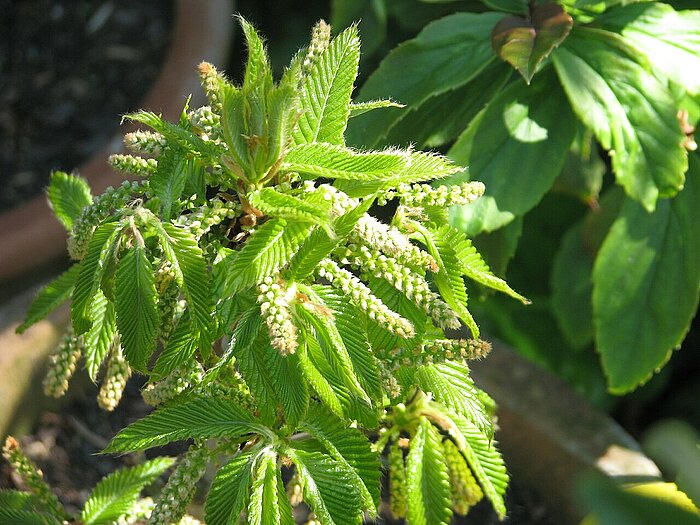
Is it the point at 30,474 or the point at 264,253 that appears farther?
the point at 30,474

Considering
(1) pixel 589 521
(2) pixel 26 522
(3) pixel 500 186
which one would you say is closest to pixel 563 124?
(3) pixel 500 186

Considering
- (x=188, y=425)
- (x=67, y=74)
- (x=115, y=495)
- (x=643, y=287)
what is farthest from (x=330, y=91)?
(x=67, y=74)

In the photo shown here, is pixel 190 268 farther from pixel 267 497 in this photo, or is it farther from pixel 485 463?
pixel 485 463

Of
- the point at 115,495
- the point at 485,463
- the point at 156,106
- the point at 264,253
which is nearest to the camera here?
the point at 264,253

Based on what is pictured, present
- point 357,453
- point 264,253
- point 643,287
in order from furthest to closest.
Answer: point 643,287 → point 357,453 → point 264,253

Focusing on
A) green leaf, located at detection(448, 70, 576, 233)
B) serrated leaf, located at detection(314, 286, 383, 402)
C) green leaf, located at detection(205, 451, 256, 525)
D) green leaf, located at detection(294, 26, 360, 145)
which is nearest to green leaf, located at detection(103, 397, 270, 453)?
green leaf, located at detection(205, 451, 256, 525)

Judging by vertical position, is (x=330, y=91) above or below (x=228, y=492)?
above

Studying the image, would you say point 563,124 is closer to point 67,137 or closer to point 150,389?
point 150,389

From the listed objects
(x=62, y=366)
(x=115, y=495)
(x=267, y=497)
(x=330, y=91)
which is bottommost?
(x=115, y=495)
